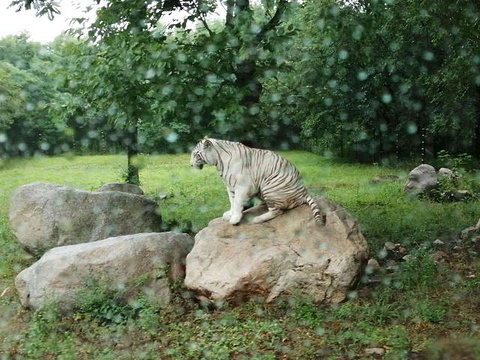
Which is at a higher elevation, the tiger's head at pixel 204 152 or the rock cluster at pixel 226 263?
the tiger's head at pixel 204 152

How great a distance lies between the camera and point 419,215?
10.0 m

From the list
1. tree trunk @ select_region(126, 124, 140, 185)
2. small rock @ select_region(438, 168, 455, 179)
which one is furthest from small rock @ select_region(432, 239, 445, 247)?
tree trunk @ select_region(126, 124, 140, 185)

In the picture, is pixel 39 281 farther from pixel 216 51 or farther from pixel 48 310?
pixel 216 51

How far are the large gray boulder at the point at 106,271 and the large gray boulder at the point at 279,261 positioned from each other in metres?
0.29

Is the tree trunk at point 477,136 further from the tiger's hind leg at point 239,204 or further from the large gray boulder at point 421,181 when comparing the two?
the tiger's hind leg at point 239,204

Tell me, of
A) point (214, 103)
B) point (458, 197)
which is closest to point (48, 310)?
point (214, 103)

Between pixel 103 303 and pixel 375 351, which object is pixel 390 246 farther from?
pixel 103 303

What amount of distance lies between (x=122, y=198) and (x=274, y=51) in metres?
2.72

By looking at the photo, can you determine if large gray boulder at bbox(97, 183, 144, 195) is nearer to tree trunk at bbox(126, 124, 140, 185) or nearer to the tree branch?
tree trunk at bbox(126, 124, 140, 185)

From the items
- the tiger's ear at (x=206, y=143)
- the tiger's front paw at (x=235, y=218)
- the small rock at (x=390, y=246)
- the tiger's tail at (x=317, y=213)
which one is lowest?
the small rock at (x=390, y=246)

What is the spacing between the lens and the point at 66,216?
7.64 m

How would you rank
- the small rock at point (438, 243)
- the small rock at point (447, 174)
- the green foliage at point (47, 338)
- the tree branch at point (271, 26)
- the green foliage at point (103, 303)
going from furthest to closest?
the small rock at point (447, 174)
the small rock at point (438, 243)
the tree branch at point (271, 26)
the green foliage at point (103, 303)
the green foliage at point (47, 338)

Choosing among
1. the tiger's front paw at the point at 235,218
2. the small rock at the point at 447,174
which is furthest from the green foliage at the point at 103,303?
the small rock at the point at 447,174

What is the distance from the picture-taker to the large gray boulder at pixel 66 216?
7.65 metres
